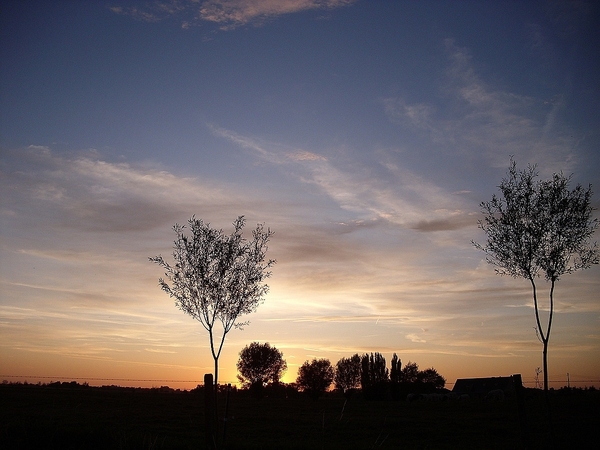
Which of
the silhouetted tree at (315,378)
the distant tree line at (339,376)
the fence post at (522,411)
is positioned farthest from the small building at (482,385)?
the fence post at (522,411)

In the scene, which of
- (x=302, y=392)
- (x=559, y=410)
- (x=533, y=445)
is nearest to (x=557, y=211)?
(x=533, y=445)

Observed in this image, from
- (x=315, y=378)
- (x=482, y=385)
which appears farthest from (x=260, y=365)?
(x=482, y=385)

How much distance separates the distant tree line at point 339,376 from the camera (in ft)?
347

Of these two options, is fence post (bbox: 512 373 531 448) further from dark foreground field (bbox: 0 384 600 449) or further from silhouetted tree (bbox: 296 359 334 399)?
silhouetted tree (bbox: 296 359 334 399)

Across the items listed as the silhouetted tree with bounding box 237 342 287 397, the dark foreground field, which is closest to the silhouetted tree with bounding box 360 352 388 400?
the silhouetted tree with bounding box 237 342 287 397

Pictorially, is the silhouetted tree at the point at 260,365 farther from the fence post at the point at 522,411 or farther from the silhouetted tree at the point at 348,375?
the fence post at the point at 522,411

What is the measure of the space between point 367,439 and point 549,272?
16525 millimetres

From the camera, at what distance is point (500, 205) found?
61.9ft

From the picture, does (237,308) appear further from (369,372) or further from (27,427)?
(369,372)

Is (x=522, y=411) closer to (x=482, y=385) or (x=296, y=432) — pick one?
(x=296, y=432)

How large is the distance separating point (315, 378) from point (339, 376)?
19125mm

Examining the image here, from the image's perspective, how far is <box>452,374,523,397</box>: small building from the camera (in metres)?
113

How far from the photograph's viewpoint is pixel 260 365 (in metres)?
108

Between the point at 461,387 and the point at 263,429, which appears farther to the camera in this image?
the point at 461,387
